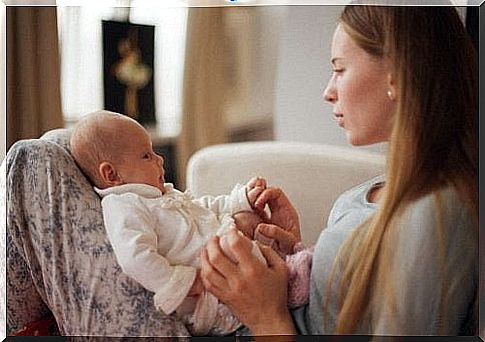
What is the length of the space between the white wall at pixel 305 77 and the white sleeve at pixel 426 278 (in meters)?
0.29

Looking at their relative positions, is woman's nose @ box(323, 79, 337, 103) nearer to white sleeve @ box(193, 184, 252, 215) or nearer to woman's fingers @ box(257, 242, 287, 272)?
white sleeve @ box(193, 184, 252, 215)

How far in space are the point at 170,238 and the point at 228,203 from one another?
0.61 feet

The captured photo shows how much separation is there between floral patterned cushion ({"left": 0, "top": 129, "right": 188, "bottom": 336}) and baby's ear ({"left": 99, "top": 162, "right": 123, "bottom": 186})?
5 cm

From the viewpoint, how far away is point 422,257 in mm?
2119

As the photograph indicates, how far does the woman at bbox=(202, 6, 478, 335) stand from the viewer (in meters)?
2.11

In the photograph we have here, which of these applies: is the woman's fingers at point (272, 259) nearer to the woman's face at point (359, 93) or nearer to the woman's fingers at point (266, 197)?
the woman's fingers at point (266, 197)

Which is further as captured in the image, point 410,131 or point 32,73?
point 32,73

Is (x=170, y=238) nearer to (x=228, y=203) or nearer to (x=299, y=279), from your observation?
(x=228, y=203)

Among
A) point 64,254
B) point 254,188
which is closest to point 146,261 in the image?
Answer: point 64,254

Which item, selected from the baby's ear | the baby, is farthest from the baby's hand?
A: the baby's ear

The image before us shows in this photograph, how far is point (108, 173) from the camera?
84.3 inches

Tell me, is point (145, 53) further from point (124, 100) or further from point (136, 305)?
point (136, 305)

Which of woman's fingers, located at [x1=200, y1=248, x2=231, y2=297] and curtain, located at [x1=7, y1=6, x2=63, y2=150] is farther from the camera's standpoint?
curtain, located at [x1=7, y1=6, x2=63, y2=150]

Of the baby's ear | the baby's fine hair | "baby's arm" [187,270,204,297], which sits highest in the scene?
the baby's fine hair
